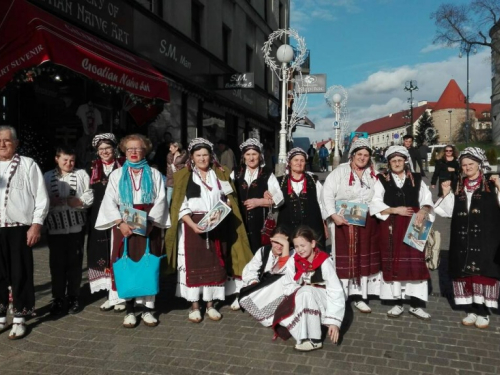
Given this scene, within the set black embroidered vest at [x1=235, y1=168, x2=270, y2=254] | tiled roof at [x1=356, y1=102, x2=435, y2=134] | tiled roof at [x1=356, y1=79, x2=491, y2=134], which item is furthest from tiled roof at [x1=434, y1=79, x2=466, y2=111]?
black embroidered vest at [x1=235, y1=168, x2=270, y2=254]

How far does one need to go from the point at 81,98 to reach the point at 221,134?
24.3 ft

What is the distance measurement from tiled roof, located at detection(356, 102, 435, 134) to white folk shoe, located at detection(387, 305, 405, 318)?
117 meters

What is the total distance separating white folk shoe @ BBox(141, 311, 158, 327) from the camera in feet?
15.2

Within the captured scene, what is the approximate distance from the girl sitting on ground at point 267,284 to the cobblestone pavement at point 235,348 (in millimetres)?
230

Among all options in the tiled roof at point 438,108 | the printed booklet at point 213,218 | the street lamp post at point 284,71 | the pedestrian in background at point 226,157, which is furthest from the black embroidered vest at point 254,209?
the tiled roof at point 438,108

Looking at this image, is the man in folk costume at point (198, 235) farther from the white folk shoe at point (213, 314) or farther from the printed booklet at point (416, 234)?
the printed booklet at point (416, 234)

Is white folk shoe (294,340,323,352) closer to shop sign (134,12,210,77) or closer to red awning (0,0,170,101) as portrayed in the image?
red awning (0,0,170,101)

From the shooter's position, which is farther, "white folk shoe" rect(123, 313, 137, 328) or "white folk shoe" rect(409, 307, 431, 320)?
"white folk shoe" rect(409, 307, 431, 320)

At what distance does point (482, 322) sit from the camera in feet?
15.1

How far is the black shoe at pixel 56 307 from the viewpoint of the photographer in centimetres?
493

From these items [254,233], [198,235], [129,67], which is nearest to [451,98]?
[129,67]

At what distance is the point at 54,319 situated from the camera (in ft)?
15.8

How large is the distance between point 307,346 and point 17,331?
8.49 ft

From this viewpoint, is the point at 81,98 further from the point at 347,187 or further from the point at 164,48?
the point at 347,187
